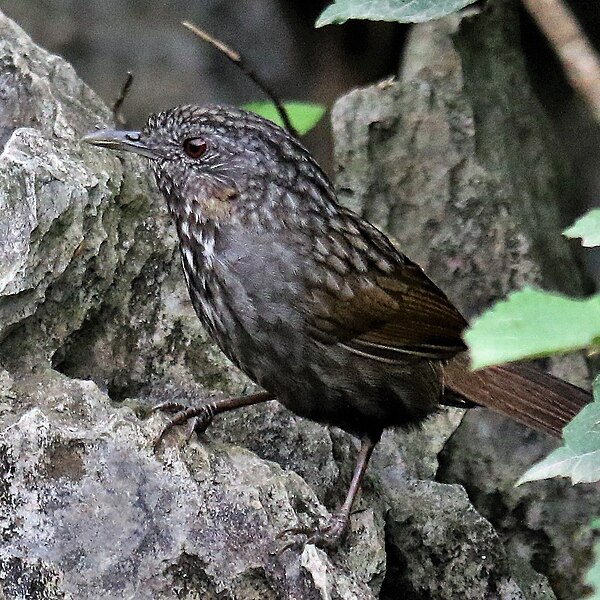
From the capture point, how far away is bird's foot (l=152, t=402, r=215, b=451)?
305 centimetres

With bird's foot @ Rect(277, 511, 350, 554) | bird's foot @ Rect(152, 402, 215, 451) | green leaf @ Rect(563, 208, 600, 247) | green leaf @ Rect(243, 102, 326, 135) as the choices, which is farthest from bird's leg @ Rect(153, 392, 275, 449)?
green leaf @ Rect(563, 208, 600, 247)

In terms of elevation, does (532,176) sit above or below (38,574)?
above

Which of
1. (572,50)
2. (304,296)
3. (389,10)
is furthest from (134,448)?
(572,50)

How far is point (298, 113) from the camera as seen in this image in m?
4.77

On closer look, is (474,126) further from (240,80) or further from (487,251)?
(240,80)

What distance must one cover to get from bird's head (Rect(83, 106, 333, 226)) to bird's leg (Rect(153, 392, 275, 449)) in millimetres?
634

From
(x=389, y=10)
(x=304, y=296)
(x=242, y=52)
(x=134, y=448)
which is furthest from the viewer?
(x=242, y=52)

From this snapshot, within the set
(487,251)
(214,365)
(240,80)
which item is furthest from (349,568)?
(240,80)

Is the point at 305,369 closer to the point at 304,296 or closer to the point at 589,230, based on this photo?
the point at 304,296

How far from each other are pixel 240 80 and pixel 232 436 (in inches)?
166

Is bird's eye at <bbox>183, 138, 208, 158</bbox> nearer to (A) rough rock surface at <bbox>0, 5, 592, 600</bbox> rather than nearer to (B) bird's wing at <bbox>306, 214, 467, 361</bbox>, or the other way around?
(A) rough rock surface at <bbox>0, 5, 592, 600</bbox>

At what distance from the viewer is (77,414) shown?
9.84 feet

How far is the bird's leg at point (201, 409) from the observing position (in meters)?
3.12

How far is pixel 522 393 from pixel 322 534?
3.77 feet
